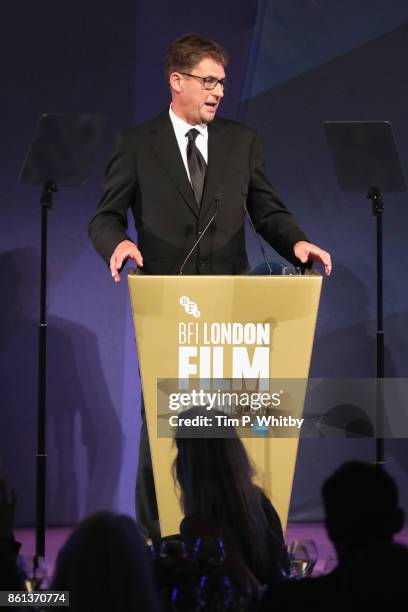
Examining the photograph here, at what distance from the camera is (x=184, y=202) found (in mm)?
4059

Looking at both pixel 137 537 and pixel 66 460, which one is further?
pixel 66 460

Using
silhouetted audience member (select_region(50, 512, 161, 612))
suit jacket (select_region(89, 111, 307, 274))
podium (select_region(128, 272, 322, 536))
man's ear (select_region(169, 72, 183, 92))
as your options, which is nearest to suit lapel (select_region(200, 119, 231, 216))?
suit jacket (select_region(89, 111, 307, 274))

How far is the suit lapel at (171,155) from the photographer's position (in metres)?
4.07

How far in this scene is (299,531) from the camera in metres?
5.61

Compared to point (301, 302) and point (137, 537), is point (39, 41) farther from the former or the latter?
point (137, 537)

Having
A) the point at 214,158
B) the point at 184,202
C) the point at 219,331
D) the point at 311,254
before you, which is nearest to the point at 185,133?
the point at 214,158

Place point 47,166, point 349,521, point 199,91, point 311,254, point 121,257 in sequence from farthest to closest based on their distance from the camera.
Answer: point 47,166 < point 199,91 < point 311,254 < point 121,257 < point 349,521

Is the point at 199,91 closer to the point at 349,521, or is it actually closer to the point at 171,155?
the point at 171,155

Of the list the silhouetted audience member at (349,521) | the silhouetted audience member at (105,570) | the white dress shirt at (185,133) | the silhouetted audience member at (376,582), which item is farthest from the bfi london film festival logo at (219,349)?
the silhouetted audience member at (376,582)

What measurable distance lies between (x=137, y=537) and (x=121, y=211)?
88.6 inches

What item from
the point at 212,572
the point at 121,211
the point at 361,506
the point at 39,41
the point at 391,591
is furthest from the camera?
the point at 39,41

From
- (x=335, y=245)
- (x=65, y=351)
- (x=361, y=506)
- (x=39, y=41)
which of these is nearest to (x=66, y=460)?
(x=65, y=351)

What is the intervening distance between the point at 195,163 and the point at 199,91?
264mm

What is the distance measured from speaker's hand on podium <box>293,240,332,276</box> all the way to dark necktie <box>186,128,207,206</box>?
0.51 metres
